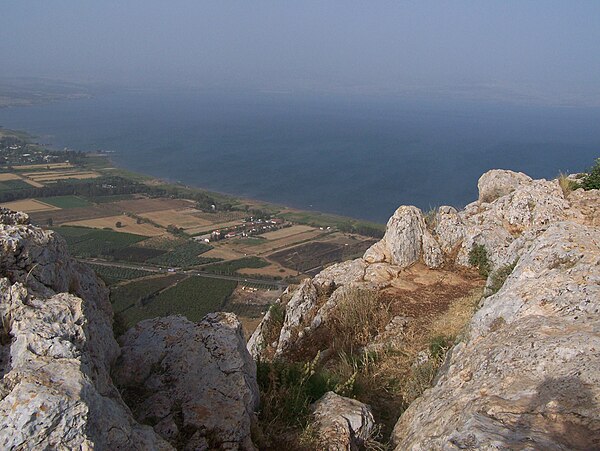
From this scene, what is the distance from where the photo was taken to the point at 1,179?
3184 inches

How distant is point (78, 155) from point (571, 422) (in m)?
123

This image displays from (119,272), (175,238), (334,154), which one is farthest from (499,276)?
(334,154)

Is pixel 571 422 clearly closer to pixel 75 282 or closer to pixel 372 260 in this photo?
pixel 75 282

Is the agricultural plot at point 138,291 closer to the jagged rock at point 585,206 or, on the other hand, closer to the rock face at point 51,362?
the jagged rock at point 585,206

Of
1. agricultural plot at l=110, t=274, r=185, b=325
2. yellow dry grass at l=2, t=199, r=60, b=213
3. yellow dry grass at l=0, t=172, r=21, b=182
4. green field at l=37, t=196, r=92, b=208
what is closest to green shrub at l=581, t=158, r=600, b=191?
agricultural plot at l=110, t=274, r=185, b=325

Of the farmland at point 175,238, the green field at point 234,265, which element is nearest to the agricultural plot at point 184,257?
the farmland at point 175,238

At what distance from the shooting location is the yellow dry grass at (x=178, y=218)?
66312mm

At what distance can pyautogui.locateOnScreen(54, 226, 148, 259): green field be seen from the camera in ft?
171

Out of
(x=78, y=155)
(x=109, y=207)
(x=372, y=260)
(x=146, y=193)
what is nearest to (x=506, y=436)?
(x=372, y=260)

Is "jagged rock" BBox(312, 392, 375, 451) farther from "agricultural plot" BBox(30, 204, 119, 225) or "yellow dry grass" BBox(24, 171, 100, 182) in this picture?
"yellow dry grass" BBox(24, 171, 100, 182)

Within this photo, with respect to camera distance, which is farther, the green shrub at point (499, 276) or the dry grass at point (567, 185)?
the dry grass at point (567, 185)

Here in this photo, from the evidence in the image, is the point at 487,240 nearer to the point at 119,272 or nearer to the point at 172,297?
the point at 172,297

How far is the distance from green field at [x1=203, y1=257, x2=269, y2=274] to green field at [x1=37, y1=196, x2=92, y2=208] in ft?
106

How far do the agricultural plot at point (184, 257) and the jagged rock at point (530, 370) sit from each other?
47.4 meters
